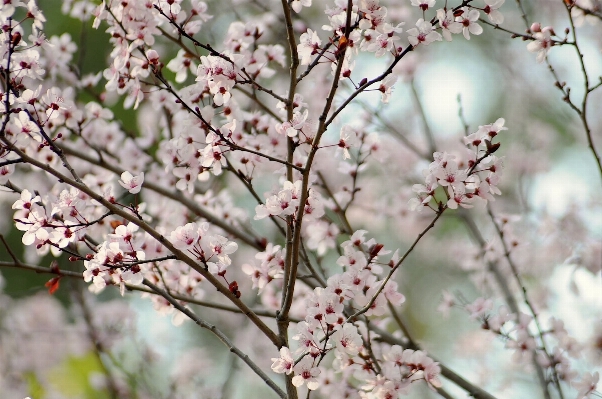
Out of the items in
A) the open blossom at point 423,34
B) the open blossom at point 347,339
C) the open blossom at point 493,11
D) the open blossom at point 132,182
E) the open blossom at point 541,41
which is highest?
the open blossom at point 541,41

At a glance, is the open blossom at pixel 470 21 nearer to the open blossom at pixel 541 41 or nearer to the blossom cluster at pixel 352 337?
the open blossom at pixel 541 41

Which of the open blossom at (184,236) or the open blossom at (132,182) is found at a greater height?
the open blossom at (132,182)

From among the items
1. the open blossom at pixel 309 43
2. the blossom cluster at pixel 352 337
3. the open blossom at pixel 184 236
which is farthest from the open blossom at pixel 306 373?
the open blossom at pixel 309 43

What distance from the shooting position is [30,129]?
200 cm

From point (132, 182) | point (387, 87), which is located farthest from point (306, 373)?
point (387, 87)

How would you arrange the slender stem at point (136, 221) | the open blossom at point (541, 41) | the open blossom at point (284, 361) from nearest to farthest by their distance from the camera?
the slender stem at point (136, 221) < the open blossom at point (284, 361) < the open blossom at point (541, 41)

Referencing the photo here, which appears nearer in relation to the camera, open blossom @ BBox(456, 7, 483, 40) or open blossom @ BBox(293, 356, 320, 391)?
open blossom @ BBox(293, 356, 320, 391)

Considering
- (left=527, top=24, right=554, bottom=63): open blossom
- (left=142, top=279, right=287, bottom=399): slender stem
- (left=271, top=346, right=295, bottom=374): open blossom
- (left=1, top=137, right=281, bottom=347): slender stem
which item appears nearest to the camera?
(left=1, top=137, right=281, bottom=347): slender stem

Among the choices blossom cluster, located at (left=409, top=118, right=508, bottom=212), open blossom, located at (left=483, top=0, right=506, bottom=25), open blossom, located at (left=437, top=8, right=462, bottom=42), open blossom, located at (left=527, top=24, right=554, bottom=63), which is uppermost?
open blossom, located at (left=527, top=24, right=554, bottom=63)

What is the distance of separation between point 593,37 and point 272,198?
5.29 m

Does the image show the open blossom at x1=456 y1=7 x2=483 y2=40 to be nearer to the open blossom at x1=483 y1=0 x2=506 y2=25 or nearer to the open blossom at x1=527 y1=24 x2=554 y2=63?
the open blossom at x1=483 y1=0 x2=506 y2=25

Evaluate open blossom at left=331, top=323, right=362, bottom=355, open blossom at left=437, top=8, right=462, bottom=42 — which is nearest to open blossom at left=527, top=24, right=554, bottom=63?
open blossom at left=437, top=8, right=462, bottom=42

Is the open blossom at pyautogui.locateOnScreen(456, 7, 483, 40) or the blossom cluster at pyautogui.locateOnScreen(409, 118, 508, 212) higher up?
the open blossom at pyautogui.locateOnScreen(456, 7, 483, 40)

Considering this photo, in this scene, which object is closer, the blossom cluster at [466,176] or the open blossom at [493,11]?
the blossom cluster at [466,176]
